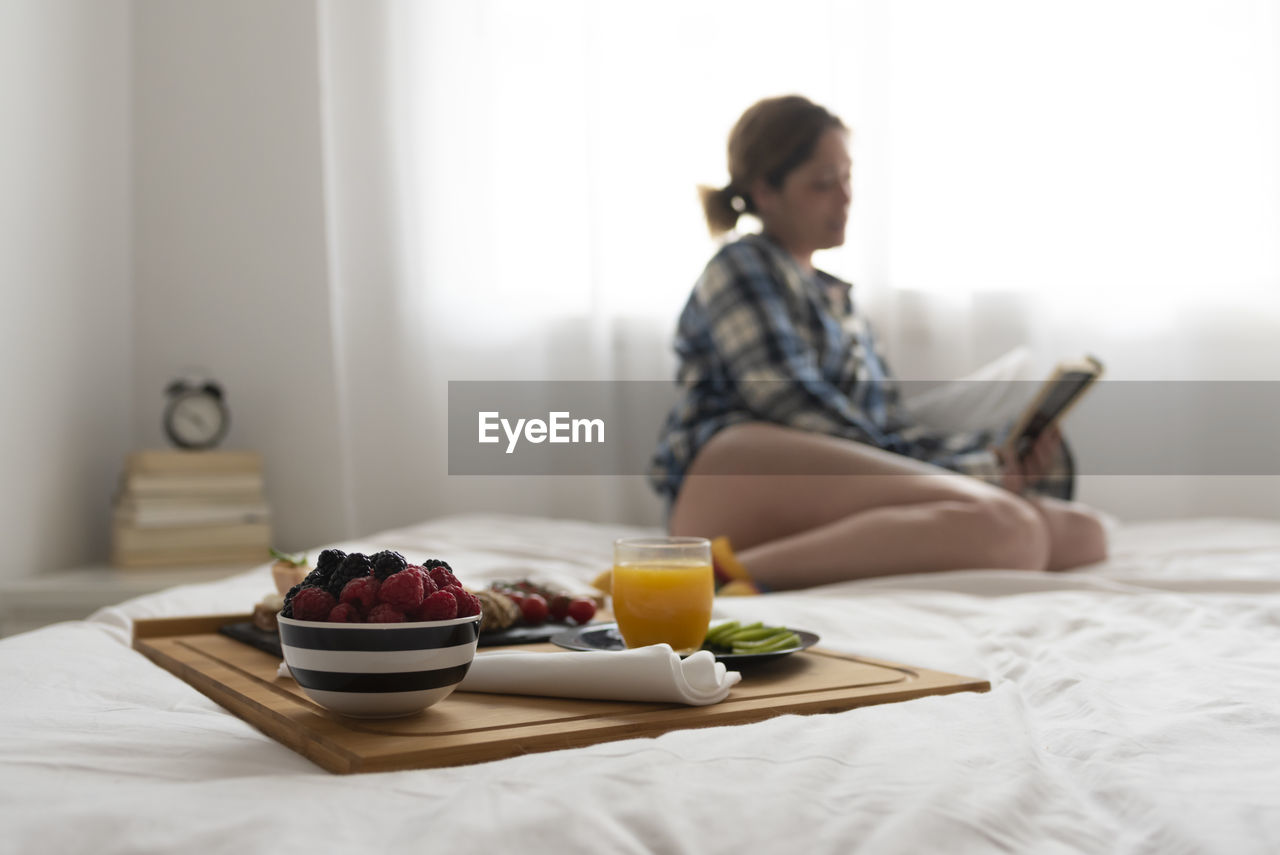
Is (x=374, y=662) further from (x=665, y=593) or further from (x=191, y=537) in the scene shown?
(x=191, y=537)

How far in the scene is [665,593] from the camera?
831 mm

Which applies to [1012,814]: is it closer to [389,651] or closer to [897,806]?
[897,806]

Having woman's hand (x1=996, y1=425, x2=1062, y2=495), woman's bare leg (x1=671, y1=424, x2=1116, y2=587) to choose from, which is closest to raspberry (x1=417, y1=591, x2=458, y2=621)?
woman's bare leg (x1=671, y1=424, x2=1116, y2=587)

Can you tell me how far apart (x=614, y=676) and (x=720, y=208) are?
63.6 inches

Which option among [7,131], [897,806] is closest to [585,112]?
[7,131]

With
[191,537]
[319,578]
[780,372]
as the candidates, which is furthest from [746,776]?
[191,537]

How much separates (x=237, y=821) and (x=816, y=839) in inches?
9.4

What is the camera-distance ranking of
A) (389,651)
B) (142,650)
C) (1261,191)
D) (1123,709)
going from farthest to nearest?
(1261,191) < (142,650) < (1123,709) < (389,651)

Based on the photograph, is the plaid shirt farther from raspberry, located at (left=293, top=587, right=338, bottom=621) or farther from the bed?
raspberry, located at (left=293, top=587, right=338, bottom=621)

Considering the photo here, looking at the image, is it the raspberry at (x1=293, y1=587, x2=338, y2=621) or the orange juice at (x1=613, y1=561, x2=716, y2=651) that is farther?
the orange juice at (x1=613, y1=561, x2=716, y2=651)

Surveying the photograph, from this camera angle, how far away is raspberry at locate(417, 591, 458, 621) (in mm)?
632

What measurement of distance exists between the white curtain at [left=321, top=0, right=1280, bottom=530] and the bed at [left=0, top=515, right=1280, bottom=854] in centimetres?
160

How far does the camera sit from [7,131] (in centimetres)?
199

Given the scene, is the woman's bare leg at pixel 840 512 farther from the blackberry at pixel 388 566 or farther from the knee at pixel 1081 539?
the blackberry at pixel 388 566
